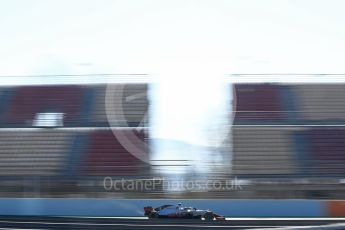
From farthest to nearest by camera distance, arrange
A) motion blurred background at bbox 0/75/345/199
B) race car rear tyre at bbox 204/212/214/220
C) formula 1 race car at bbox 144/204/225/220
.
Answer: motion blurred background at bbox 0/75/345/199 < race car rear tyre at bbox 204/212/214/220 < formula 1 race car at bbox 144/204/225/220

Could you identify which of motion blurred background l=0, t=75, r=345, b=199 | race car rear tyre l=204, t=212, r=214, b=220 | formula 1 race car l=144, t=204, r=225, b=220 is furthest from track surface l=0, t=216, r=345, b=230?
motion blurred background l=0, t=75, r=345, b=199

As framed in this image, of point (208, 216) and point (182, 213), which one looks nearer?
point (182, 213)

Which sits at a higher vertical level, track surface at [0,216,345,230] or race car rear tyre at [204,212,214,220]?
track surface at [0,216,345,230]

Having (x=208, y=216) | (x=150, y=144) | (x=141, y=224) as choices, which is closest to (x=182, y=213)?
(x=208, y=216)

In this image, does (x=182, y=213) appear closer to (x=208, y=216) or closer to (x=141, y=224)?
(x=208, y=216)

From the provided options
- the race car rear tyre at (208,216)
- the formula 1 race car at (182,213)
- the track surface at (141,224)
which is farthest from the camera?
the race car rear tyre at (208,216)

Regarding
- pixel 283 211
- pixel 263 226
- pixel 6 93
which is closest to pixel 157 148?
pixel 283 211

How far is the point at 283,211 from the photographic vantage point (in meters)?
16.8

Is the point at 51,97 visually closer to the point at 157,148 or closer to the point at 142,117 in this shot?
the point at 142,117

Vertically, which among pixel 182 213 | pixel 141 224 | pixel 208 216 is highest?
pixel 141 224

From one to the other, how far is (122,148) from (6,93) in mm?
7095

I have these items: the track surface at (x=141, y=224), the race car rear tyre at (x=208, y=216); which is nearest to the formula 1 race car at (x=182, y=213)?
the race car rear tyre at (x=208, y=216)

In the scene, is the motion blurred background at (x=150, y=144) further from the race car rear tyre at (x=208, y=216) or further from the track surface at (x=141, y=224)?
the track surface at (x=141, y=224)

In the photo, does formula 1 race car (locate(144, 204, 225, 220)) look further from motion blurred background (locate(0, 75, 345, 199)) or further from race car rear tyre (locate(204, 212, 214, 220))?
motion blurred background (locate(0, 75, 345, 199))
